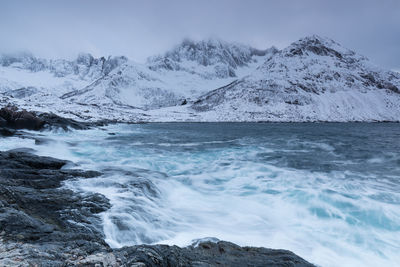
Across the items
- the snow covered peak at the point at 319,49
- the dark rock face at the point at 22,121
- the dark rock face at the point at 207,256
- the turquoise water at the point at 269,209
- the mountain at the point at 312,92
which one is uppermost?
the snow covered peak at the point at 319,49

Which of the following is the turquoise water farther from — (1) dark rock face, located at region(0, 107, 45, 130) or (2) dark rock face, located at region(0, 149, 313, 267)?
(1) dark rock face, located at region(0, 107, 45, 130)

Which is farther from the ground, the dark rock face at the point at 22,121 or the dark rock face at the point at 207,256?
the dark rock face at the point at 22,121

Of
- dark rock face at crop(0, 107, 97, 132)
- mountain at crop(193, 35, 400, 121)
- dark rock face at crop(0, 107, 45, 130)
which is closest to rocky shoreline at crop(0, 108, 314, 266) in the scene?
dark rock face at crop(0, 107, 97, 132)

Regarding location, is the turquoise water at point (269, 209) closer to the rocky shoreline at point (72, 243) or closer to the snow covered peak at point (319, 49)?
the rocky shoreline at point (72, 243)

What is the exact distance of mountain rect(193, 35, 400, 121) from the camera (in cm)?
9975

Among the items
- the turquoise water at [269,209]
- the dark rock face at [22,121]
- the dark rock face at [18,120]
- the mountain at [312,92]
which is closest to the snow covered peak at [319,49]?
the mountain at [312,92]

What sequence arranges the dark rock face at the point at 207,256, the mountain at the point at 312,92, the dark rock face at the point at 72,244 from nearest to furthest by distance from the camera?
the dark rock face at the point at 72,244 < the dark rock face at the point at 207,256 < the mountain at the point at 312,92

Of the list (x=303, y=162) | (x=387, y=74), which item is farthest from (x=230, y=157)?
(x=387, y=74)

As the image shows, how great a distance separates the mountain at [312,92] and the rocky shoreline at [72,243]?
93632mm

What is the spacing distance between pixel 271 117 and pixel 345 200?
9147cm

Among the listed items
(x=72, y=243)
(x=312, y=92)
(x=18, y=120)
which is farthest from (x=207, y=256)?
(x=312, y=92)

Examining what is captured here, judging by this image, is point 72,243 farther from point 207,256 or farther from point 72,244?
point 207,256

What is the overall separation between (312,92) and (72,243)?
12311 cm

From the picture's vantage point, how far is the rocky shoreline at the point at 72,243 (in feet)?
9.19
